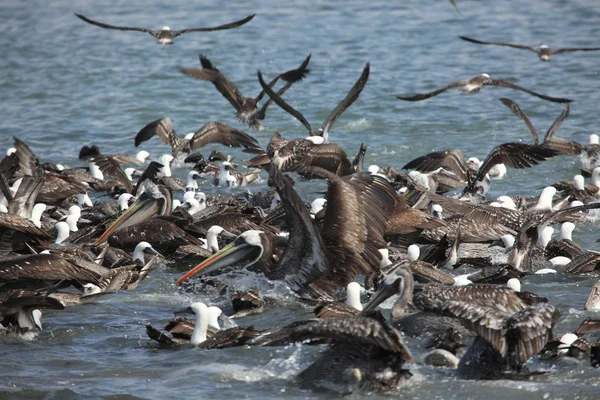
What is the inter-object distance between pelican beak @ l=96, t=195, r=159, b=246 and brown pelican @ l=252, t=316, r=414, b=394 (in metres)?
4.33

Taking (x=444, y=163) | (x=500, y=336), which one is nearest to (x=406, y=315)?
(x=500, y=336)

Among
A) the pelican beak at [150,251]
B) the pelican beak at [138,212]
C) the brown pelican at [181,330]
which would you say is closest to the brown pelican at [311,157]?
the pelican beak at [138,212]

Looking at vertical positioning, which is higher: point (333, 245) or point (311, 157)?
point (333, 245)

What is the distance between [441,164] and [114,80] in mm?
12264

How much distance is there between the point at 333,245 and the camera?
29.1ft

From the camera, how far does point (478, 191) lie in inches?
525

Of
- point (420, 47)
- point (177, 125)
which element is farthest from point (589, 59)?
point (177, 125)

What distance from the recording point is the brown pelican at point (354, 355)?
6.47 meters

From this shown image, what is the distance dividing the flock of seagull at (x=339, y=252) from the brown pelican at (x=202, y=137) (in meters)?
0.53

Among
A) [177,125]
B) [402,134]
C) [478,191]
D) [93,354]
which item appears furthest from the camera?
[177,125]

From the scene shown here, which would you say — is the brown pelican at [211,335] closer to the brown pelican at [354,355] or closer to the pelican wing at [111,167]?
the brown pelican at [354,355]

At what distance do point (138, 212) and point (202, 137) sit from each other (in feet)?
14.5

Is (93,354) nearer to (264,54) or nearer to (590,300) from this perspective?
(590,300)

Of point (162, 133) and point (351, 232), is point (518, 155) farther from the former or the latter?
point (162, 133)
